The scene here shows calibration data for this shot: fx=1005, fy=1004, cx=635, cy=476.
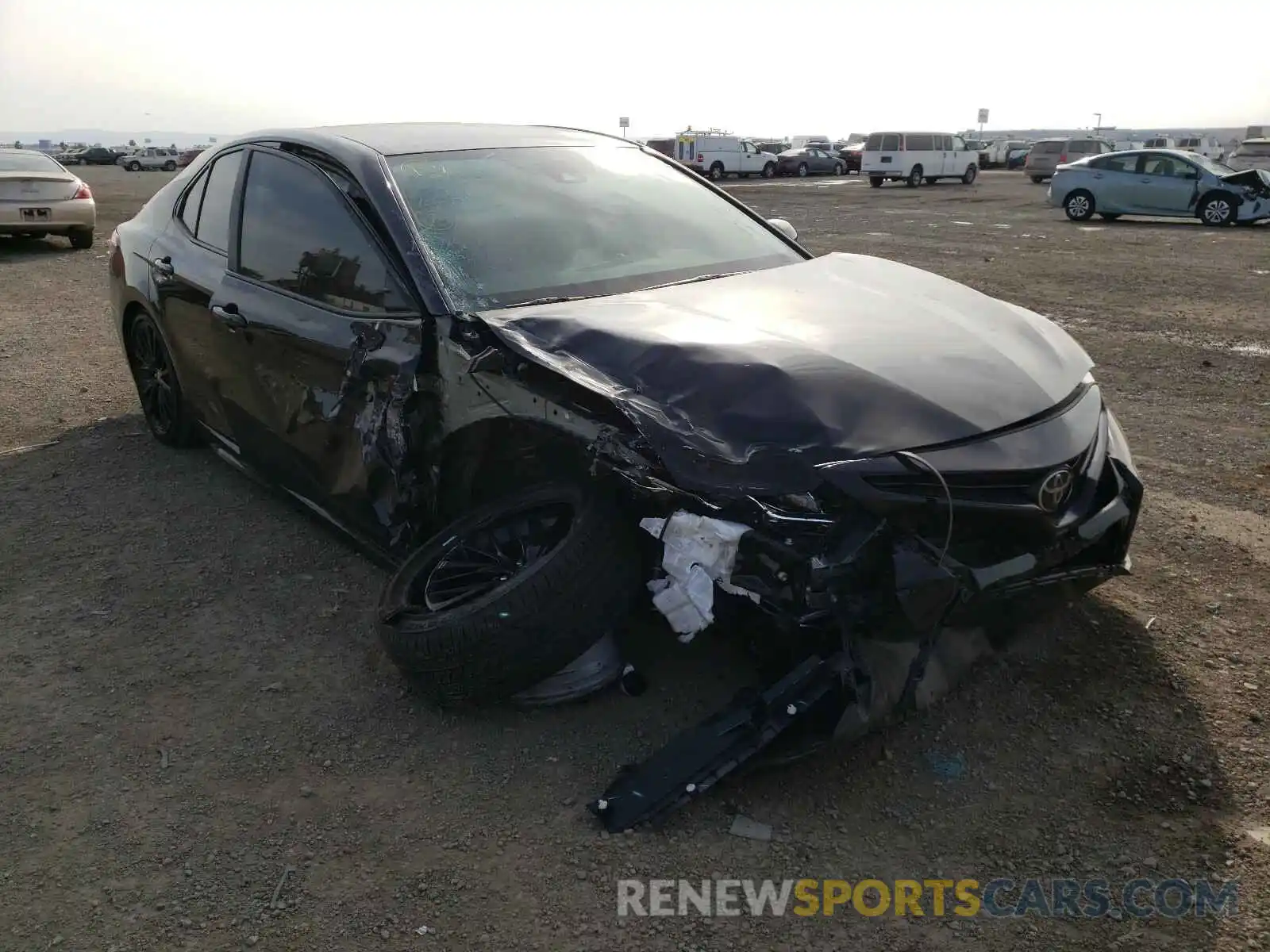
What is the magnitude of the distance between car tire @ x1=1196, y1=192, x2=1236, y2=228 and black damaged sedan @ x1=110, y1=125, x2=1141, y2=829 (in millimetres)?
17614

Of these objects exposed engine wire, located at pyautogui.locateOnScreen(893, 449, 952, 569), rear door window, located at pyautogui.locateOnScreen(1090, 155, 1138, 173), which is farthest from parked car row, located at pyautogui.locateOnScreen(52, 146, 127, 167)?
exposed engine wire, located at pyautogui.locateOnScreen(893, 449, 952, 569)

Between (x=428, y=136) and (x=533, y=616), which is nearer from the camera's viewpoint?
(x=533, y=616)

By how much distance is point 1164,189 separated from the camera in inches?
736

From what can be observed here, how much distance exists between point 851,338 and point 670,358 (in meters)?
0.57

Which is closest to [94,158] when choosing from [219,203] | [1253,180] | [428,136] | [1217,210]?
[1217,210]

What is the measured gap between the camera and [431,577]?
312 centimetres

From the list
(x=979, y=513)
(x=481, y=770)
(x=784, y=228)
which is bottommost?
(x=481, y=770)

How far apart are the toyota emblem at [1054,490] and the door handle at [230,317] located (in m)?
2.96

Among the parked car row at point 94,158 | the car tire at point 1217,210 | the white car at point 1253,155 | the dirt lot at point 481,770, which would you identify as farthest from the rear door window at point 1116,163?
the parked car row at point 94,158

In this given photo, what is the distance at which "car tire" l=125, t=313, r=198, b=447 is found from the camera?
4.96 metres

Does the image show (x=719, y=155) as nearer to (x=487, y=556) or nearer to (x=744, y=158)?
(x=744, y=158)

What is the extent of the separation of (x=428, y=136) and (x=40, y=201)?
11.9 meters

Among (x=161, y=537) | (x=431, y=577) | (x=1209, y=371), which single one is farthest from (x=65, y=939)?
(x=1209, y=371)

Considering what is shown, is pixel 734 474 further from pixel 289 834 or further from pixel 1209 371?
pixel 1209 371
